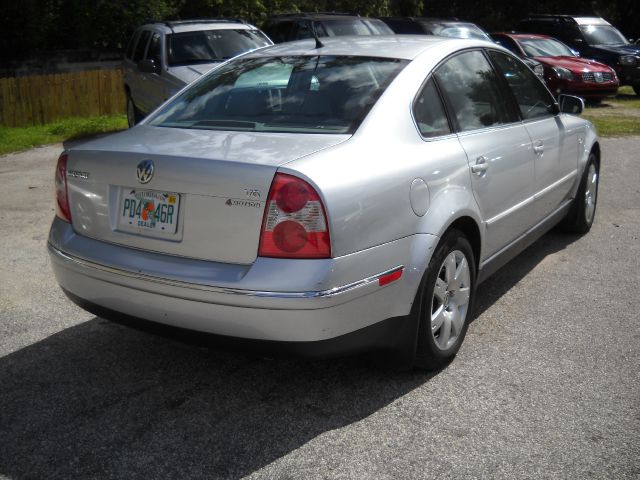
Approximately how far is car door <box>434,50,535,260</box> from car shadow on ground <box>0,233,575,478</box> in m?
1.10

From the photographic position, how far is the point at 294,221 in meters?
3.23

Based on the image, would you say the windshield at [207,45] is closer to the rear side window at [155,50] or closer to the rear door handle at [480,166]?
the rear side window at [155,50]

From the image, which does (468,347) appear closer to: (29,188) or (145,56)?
(29,188)

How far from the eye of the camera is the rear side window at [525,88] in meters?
5.20

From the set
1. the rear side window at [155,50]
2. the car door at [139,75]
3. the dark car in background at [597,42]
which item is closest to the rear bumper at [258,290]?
the rear side window at [155,50]

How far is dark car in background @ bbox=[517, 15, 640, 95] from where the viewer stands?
63.2ft

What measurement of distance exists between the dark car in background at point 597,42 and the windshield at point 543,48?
2359 mm

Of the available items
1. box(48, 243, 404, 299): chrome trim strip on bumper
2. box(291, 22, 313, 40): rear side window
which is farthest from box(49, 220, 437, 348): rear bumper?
box(291, 22, 313, 40): rear side window

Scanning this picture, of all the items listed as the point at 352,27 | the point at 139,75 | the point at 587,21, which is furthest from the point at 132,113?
the point at 587,21

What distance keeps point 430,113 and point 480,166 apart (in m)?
0.42

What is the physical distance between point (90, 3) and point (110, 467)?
1548cm

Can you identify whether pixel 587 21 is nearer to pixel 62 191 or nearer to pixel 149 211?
pixel 62 191

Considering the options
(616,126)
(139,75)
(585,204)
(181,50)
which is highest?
(181,50)

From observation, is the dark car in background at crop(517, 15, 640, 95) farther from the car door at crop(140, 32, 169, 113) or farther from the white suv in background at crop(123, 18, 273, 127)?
the car door at crop(140, 32, 169, 113)
